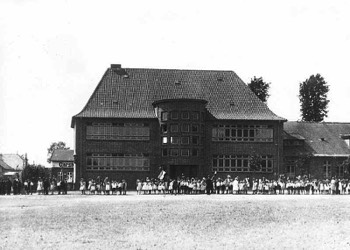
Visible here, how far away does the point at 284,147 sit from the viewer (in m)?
Result: 63.7

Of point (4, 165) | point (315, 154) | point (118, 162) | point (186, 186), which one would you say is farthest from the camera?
point (4, 165)

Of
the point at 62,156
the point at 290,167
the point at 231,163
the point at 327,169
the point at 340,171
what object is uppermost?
the point at 62,156

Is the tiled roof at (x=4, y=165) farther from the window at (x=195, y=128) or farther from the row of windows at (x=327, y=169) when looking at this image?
the window at (x=195, y=128)

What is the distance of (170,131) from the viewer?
56.5 metres

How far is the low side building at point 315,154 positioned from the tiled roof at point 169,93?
581cm

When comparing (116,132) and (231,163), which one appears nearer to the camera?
(116,132)

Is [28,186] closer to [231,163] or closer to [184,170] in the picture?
[184,170]

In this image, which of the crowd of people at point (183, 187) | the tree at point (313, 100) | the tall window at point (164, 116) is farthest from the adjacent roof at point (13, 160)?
the crowd of people at point (183, 187)

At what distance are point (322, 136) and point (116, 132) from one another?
72.8 ft

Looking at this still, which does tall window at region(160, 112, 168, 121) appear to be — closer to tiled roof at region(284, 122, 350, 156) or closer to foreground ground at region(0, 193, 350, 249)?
tiled roof at region(284, 122, 350, 156)

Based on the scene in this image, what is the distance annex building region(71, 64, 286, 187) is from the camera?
56.7m

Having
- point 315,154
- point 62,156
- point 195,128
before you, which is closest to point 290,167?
point 315,154

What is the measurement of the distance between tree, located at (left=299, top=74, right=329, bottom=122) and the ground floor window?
27.9 meters

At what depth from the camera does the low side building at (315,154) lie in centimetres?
6269
